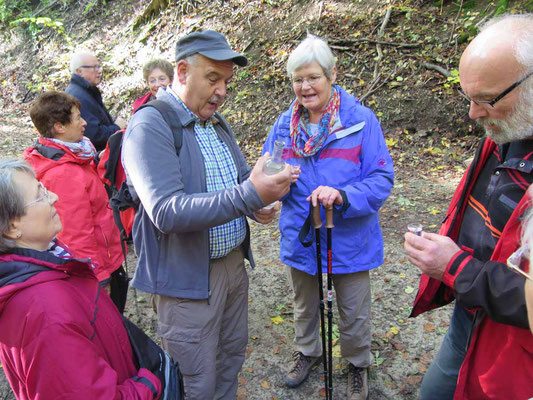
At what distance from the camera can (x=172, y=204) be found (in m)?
1.89

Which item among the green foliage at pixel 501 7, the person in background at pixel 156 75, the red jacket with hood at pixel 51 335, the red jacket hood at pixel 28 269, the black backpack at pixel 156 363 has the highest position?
the green foliage at pixel 501 7

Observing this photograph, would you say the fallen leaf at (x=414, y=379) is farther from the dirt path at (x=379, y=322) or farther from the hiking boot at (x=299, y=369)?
the hiking boot at (x=299, y=369)

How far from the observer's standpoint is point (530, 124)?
1660mm

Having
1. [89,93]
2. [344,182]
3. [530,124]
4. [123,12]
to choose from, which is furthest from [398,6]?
[123,12]

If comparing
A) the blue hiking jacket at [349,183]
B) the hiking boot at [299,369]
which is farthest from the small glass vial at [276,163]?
the hiking boot at [299,369]

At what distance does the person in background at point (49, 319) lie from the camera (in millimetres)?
1377

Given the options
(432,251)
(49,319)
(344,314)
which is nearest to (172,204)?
(49,319)

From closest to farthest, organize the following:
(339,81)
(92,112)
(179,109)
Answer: (179,109)
(92,112)
(339,81)

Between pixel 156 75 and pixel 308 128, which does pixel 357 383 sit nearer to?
pixel 308 128

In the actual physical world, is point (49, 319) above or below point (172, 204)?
below

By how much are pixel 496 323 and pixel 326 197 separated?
117 centimetres

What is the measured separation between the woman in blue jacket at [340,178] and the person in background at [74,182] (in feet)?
4.97

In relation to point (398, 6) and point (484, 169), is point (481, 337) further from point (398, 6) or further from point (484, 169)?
point (398, 6)

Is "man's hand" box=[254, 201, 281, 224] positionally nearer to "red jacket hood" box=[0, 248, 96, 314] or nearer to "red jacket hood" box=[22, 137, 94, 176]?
"red jacket hood" box=[0, 248, 96, 314]
